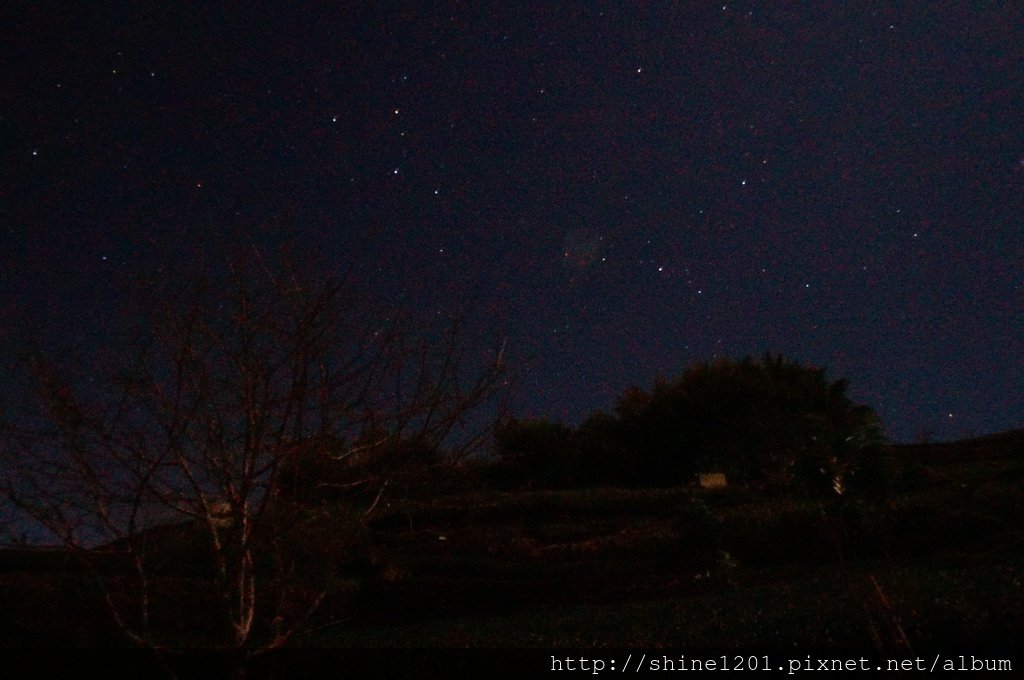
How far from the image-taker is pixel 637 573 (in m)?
14.5

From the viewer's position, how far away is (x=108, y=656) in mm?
7672

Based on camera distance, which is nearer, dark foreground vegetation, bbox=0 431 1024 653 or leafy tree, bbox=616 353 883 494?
dark foreground vegetation, bbox=0 431 1024 653

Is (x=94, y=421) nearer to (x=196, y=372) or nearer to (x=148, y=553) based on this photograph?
(x=196, y=372)

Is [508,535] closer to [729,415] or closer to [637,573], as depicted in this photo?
[637,573]

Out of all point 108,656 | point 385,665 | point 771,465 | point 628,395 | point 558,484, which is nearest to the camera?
point 385,665

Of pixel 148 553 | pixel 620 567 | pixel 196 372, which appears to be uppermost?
pixel 196 372

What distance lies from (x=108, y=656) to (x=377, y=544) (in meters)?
11.0

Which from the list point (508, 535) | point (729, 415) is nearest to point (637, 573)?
point (508, 535)

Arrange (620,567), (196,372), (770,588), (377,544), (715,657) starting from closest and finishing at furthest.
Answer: (196,372)
(715,657)
(770,588)
(620,567)
(377,544)

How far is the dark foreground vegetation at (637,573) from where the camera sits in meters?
6.09

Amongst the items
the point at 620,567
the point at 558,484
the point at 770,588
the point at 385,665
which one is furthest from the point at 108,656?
the point at 558,484

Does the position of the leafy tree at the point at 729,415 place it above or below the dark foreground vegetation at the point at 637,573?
above

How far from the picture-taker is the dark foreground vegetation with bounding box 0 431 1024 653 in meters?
6.09

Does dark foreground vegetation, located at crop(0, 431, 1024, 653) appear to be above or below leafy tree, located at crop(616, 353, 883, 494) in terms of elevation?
below
